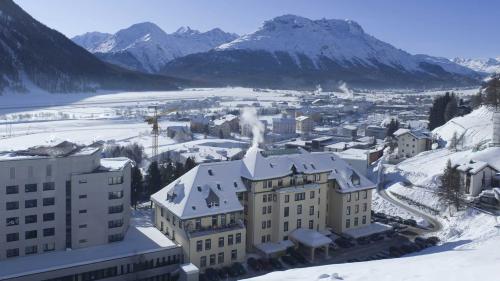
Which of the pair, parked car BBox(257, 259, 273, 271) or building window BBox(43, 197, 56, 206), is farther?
parked car BBox(257, 259, 273, 271)

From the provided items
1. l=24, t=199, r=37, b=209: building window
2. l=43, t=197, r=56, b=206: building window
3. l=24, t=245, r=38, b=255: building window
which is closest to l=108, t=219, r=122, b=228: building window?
l=43, t=197, r=56, b=206: building window

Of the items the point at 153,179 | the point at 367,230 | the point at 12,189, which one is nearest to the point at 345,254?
the point at 367,230

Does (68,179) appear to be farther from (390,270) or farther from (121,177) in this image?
(390,270)

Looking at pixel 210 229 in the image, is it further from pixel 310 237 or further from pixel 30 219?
pixel 30 219

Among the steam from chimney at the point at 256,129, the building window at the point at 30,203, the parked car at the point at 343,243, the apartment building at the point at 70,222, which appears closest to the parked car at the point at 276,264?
the parked car at the point at 343,243

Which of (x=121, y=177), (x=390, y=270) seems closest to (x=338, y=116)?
(x=121, y=177)

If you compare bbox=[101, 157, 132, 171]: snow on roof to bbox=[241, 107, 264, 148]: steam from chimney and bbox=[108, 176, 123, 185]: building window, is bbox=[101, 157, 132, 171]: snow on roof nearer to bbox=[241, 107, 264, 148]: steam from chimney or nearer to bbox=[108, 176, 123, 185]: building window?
bbox=[108, 176, 123, 185]: building window

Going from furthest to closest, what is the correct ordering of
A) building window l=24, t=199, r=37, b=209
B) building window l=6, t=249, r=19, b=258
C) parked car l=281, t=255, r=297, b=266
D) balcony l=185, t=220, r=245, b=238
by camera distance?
parked car l=281, t=255, r=297, b=266
balcony l=185, t=220, r=245, b=238
building window l=24, t=199, r=37, b=209
building window l=6, t=249, r=19, b=258
